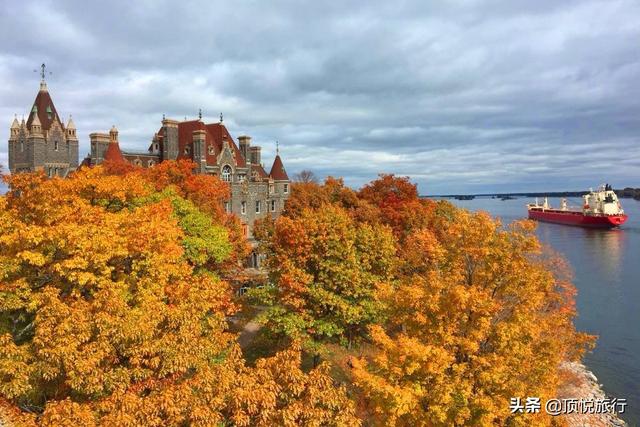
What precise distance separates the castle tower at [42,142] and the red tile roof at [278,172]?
2323 centimetres

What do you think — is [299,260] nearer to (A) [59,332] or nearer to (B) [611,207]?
(A) [59,332]

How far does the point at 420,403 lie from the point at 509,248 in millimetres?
8423

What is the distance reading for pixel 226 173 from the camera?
53156 millimetres

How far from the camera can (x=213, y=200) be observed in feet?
131

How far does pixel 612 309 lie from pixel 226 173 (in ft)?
136

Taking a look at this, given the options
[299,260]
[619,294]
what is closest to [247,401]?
[299,260]

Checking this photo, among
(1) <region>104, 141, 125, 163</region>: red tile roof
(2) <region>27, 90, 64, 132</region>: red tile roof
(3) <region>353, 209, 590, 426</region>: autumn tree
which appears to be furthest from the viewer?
(2) <region>27, 90, 64, 132</region>: red tile roof

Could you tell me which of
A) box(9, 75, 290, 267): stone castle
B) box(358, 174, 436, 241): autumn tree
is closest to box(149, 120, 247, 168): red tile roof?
box(9, 75, 290, 267): stone castle

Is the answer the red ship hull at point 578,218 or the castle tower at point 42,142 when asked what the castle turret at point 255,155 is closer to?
the castle tower at point 42,142

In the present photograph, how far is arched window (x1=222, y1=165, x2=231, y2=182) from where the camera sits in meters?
52.8

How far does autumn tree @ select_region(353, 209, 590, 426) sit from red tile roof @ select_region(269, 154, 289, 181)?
4161 cm

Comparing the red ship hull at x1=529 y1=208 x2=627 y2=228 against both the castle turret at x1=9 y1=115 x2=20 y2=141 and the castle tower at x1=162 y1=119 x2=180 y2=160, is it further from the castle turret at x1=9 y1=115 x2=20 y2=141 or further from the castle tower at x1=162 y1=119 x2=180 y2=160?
the castle turret at x1=9 y1=115 x2=20 y2=141

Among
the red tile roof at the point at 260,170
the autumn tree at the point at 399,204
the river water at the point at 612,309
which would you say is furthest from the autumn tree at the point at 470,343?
the red tile roof at the point at 260,170

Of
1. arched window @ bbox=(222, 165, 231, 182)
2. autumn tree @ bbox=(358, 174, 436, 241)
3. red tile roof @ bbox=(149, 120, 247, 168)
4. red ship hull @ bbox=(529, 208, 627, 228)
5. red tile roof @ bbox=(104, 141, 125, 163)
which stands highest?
red tile roof @ bbox=(149, 120, 247, 168)
